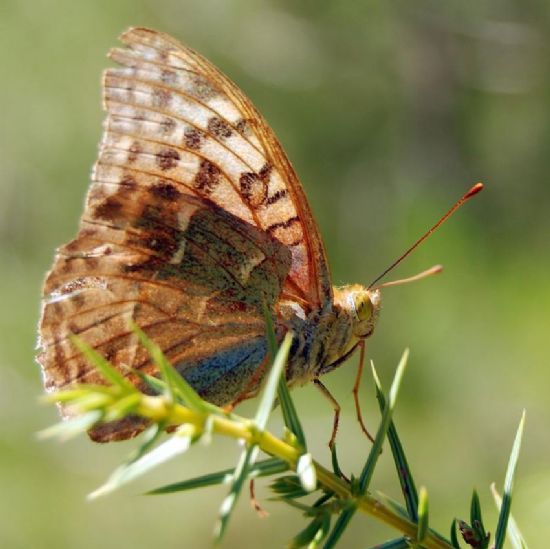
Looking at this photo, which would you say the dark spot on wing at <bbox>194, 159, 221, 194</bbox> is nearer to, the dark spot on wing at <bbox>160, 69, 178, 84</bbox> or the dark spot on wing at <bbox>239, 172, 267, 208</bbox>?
the dark spot on wing at <bbox>239, 172, 267, 208</bbox>

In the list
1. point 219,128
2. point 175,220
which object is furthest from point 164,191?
point 219,128

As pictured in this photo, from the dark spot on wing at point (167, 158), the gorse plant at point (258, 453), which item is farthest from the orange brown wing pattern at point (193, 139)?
the gorse plant at point (258, 453)

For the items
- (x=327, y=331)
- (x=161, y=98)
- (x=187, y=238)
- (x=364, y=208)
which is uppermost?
(x=161, y=98)

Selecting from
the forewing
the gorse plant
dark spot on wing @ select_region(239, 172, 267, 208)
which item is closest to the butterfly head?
the forewing

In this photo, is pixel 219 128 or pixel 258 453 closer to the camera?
pixel 258 453

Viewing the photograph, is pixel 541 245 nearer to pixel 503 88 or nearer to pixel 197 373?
pixel 503 88

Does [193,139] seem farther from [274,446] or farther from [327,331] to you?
[274,446]

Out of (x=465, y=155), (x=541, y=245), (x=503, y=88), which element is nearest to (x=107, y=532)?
(x=541, y=245)

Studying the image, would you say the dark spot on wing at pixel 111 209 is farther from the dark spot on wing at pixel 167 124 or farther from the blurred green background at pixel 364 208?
the blurred green background at pixel 364 208
